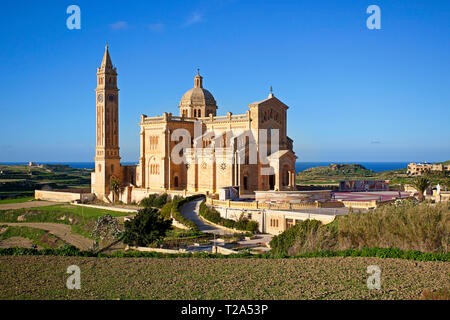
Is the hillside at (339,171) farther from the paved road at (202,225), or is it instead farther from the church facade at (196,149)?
the paved road at (202,225)

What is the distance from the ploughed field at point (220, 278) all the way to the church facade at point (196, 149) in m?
22.3

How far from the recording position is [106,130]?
186ft

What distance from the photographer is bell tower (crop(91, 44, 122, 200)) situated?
5625 cm

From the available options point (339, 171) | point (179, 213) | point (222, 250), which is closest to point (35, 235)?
point (179, 213)

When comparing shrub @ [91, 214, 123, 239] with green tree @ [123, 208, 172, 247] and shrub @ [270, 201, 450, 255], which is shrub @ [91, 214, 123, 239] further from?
shrub @ [270, 201, 450, 255]

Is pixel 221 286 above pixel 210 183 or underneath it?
underneath

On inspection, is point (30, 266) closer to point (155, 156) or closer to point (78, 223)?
point (78, 223)

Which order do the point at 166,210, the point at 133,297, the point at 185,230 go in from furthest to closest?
the point at 166,210 → the point at 185,230 → the point at 133,297

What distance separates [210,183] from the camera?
47688mm

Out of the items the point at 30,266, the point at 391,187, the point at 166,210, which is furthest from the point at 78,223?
the point at 391,187

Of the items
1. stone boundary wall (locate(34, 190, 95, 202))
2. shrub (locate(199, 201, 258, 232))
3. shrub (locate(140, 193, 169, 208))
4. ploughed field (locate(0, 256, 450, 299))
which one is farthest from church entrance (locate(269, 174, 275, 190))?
ploughed field (locate(0, 256, 450, 299))

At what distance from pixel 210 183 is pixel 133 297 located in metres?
30.9

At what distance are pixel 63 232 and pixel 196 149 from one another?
14893mm

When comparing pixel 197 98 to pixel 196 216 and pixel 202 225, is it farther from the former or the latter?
pixel 202 225
